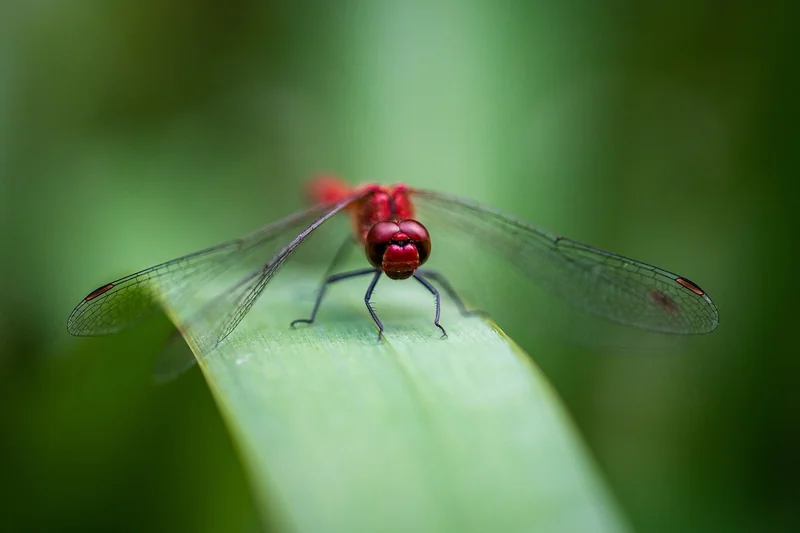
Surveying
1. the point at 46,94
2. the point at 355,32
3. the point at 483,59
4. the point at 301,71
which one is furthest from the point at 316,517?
the point at 301,71

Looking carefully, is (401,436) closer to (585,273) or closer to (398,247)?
(398,247)

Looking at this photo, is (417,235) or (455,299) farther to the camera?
(455,299)

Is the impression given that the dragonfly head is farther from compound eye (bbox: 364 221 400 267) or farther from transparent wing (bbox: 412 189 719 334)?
transparent wing (bbox: 412 189 719 334)

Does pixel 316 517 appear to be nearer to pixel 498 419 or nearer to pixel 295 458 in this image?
pixel 295 458

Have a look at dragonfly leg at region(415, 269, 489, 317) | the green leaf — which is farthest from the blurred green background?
the green leaf

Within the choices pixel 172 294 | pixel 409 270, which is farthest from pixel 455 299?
pixel 172 294

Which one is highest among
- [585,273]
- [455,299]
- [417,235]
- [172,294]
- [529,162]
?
[529,162]
